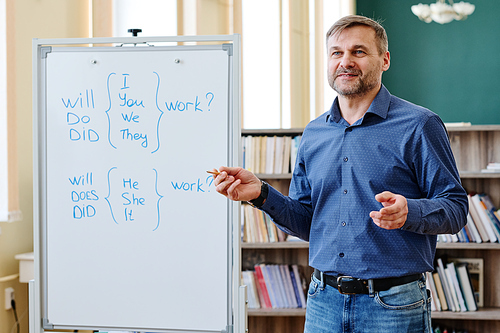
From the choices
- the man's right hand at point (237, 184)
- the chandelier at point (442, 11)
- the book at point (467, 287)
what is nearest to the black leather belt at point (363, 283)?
the man's right hand at point (237, 184)

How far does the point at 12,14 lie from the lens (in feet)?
7.72

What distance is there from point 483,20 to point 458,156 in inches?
151

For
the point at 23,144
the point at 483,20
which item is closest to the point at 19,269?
the point at 23,144

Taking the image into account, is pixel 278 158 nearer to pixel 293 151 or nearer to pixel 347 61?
pixel 293 151

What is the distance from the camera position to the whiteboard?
A: 182 cm

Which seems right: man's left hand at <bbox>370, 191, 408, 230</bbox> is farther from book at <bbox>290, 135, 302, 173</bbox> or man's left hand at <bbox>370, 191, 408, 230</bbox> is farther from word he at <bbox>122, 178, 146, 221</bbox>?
book at <bbox>290, 135, 302, 173</bbox>

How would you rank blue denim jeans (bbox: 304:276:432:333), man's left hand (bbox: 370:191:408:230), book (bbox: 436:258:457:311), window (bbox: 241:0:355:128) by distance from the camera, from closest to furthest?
man's left hand (bbox: 370:191:408:230), blue denim jeans (bbox: 304:276:432:333), book (bbox: 436:258:457:311), window (bbox: 241:0:355:128)

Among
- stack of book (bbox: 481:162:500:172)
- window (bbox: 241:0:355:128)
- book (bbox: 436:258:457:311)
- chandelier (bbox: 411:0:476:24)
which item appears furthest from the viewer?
window (bbox: 241:0:355:128)

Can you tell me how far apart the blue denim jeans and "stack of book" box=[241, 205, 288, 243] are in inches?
57.4

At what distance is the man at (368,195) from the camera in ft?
4.55

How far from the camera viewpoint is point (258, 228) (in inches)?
115

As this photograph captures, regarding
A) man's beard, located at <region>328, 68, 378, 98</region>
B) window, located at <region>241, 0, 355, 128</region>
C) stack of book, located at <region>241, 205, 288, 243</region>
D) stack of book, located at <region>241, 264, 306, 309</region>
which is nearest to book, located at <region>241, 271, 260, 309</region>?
stack of book, located at <region>241, 264, 306, 309</region>

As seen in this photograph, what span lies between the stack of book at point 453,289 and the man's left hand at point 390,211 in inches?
72.7

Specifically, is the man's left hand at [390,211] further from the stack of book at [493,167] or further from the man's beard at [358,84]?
the stack of book at [493,167]
